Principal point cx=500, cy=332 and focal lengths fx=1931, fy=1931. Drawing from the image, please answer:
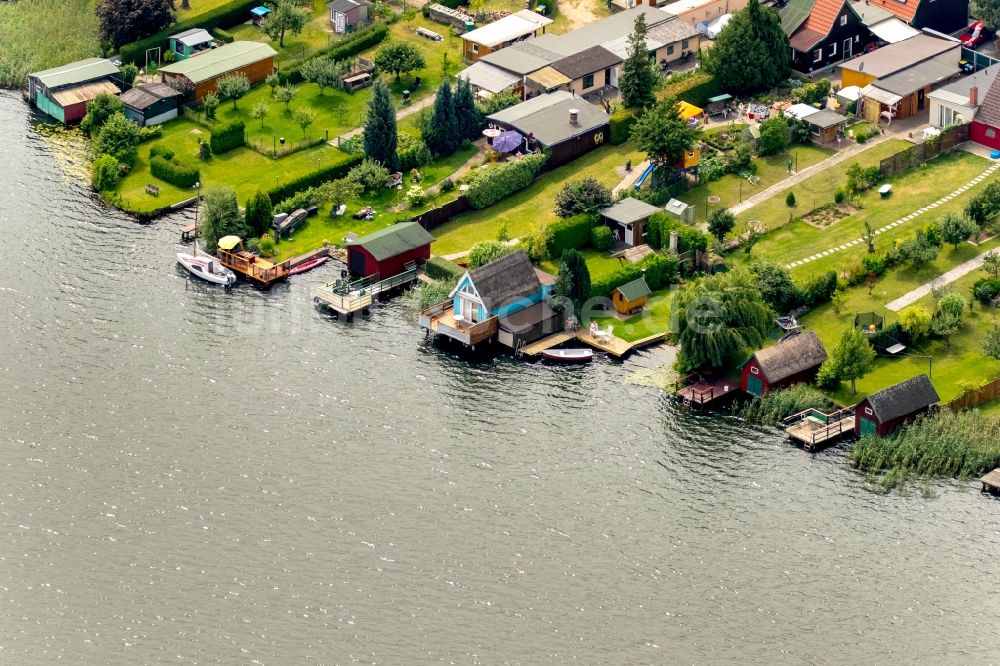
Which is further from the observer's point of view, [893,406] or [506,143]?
[506,143]

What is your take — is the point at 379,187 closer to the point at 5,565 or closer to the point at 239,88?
the point at 239,88

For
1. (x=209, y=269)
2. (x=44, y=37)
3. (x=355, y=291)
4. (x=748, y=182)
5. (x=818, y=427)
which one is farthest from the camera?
(x=44, y=37)

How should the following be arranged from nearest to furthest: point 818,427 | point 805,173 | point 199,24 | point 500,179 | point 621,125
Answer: point 818,427 → point 500,179 → point 805,173 → point 621,125 → point 199,24

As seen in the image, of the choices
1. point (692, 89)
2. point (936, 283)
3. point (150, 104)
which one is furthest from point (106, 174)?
point (936, 283)

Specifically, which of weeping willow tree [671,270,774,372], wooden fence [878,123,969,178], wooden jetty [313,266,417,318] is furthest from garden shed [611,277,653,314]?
wooden fence [878,123,969,178]

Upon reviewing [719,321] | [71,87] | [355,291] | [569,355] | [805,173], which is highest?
[719,321]

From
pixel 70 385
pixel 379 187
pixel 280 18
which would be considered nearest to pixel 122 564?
pixel 70 385

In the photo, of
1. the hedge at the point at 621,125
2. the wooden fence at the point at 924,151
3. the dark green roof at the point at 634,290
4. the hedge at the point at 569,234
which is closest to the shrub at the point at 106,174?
the hedge at the point at 569,234

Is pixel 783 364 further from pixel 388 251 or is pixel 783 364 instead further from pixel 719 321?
pixel 388 251

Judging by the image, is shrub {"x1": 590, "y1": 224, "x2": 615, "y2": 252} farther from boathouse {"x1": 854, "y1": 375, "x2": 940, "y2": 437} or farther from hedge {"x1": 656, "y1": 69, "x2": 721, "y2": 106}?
boathouse {"x1": 854, "y1": 375, "x2": 940, "y2": 437}
